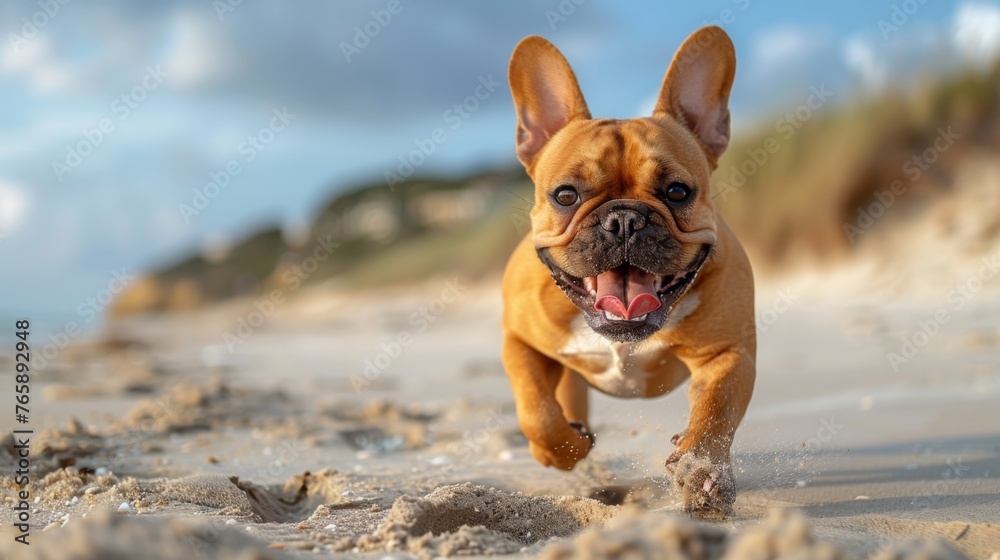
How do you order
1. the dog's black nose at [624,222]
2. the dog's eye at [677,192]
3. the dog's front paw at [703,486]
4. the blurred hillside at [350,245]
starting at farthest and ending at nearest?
1. the blurred hillside at [350,245]
2. the dog's eye at [677,192]
3. the dog's black nose at [624,222]
4. the dog's front paw at [703,486]

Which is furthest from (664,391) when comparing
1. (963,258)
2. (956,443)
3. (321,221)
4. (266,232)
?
(266,232)

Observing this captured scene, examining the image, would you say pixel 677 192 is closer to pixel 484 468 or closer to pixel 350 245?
pixel 484 468

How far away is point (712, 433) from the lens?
122 inches

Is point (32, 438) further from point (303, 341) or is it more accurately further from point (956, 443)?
point (303, 341)

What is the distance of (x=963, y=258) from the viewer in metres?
11.5

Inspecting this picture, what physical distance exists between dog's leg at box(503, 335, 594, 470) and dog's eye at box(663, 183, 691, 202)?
3.04 feet

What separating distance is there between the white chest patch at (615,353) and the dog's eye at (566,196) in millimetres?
482

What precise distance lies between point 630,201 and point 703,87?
84 cm

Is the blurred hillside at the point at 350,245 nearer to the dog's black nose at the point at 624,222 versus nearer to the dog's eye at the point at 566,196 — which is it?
the dog's eye at the point at 566,196

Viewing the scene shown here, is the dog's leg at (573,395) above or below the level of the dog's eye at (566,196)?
below

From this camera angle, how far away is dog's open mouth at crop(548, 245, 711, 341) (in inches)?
124

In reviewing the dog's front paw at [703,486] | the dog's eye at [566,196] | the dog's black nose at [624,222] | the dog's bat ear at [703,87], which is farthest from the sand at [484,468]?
the dog's bat ear at [703,87]

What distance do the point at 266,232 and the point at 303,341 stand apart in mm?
28962

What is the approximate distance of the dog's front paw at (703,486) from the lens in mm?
2947
